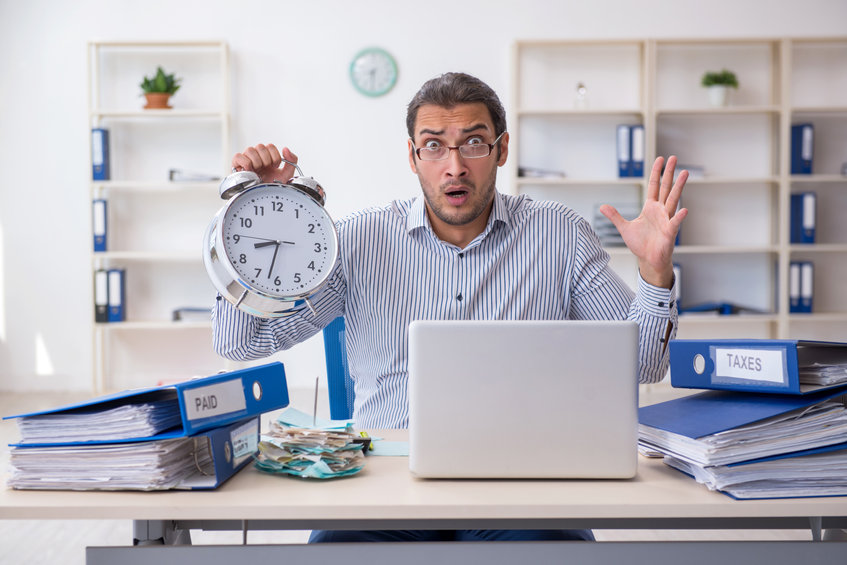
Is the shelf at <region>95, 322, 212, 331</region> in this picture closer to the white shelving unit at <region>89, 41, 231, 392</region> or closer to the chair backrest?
the white shelving unit at <region>89, 41, 231, 392</region>

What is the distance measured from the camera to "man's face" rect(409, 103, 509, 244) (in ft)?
5.08

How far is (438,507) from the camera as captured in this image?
88 centimetres

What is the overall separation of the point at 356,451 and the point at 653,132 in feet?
12.2

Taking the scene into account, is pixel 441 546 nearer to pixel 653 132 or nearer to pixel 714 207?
pixel 653 132

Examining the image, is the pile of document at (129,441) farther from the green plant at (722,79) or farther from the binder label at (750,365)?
the green plant at (722,79)

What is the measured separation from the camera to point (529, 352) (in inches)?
36.7

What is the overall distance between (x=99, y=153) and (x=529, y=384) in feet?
13.1

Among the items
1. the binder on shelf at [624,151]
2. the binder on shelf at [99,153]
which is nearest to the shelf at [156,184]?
the binder on shelf at [99,153]

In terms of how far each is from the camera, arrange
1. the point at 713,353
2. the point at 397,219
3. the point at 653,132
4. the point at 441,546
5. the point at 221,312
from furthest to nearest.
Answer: the point at 653,132
the point at 397,219
the point at 221,312
the point at 713,353
the point at 441,546

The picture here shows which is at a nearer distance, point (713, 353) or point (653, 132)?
point (713, 353)

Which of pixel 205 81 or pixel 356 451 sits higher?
pixel 205 81

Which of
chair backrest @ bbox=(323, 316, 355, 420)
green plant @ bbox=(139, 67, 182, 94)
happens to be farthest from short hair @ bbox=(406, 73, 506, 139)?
green plant @ bbox=(139, 67, 182, 94)

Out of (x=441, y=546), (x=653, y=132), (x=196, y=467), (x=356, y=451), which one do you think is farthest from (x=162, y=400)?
(x=653, y=132)

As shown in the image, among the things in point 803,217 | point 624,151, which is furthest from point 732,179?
point 624,151
